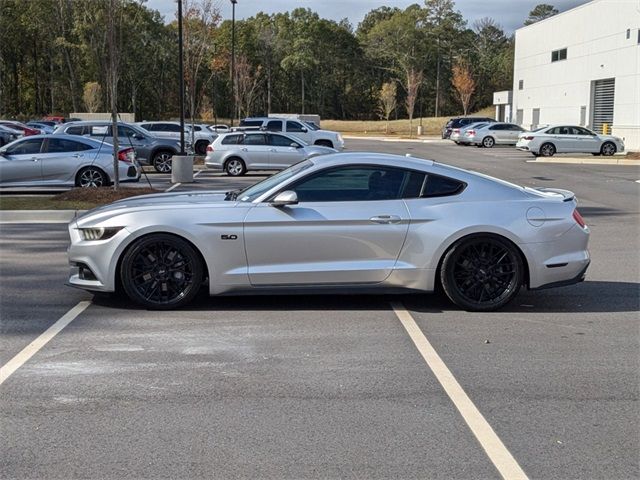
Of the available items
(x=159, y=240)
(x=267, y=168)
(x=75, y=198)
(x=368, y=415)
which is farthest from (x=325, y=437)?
(x=267, y=168)

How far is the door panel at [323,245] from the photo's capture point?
6.91 m

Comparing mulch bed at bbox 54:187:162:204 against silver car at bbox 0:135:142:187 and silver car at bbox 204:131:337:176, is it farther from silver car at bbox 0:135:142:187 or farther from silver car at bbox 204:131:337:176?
silver car at bbox 204:131:337:176

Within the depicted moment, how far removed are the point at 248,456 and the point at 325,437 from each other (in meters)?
0.48

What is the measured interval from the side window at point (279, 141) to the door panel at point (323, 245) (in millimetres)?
17297

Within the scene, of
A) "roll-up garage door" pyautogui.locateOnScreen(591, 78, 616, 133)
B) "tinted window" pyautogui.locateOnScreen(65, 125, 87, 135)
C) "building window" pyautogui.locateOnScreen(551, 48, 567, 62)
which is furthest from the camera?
"building window" pyautogui.locateOnScreen(551, 48, 567, 62)

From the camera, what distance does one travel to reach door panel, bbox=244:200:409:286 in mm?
6914

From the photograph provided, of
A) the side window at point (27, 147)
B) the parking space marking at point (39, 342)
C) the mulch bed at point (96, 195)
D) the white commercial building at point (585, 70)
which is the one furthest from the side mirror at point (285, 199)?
the white commercial building at point (585, 70)

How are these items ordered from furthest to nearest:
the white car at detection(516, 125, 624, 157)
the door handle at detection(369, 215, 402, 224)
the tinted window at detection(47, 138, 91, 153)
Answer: the white car at detection(516, 125, 624, 157), the tinted window at detection(47, 138, 91, 153), the door handle at detection(369, 215, 402, 224)

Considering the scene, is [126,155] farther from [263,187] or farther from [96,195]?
[263,187]

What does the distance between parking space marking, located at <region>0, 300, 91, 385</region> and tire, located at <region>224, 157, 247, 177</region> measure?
16.6m

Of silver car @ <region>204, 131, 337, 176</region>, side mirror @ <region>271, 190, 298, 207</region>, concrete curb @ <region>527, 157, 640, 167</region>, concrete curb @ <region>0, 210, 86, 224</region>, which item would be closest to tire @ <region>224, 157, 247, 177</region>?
silver car @ <region>204, 131, 337, 176</region>

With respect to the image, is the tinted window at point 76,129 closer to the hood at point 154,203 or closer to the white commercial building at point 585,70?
the hood at point 154,203

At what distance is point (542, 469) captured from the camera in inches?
154

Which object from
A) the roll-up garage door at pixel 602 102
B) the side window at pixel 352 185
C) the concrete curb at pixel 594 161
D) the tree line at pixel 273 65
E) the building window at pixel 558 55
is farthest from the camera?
the tree line at pixel 273 65
